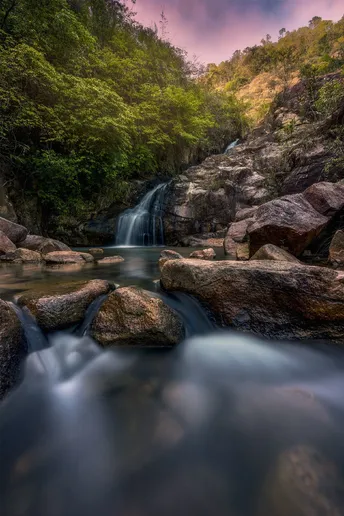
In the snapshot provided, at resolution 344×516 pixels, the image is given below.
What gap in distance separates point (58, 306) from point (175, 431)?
1.68 m

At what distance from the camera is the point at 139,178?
14547 mm

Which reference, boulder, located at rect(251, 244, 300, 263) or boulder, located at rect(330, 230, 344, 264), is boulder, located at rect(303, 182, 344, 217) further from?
boulder, located at rect(251, 244, 300, 263)

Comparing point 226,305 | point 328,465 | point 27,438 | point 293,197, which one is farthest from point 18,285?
point 293,197

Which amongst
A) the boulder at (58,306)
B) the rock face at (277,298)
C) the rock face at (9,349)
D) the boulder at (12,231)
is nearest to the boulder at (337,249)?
the rock face at (277,298)

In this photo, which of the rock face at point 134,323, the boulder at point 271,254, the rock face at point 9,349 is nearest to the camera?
the rock face at point 9,349

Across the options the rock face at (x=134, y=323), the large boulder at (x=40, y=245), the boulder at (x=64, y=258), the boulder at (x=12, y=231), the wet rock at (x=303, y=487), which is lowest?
the wet rock at (x=303, y=487)

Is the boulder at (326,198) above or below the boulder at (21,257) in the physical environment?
above

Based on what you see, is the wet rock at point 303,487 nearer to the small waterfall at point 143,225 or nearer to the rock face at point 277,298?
the rock face at point 277,298

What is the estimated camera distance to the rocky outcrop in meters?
4.44

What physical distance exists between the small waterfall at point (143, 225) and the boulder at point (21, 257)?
5.62 metres

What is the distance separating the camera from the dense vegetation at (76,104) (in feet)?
28.6

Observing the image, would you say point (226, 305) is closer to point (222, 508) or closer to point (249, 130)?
point (222, 508)

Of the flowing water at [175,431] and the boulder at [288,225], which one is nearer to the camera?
the flowing water at [175,431]

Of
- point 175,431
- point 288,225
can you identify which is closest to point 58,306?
point 175,431
